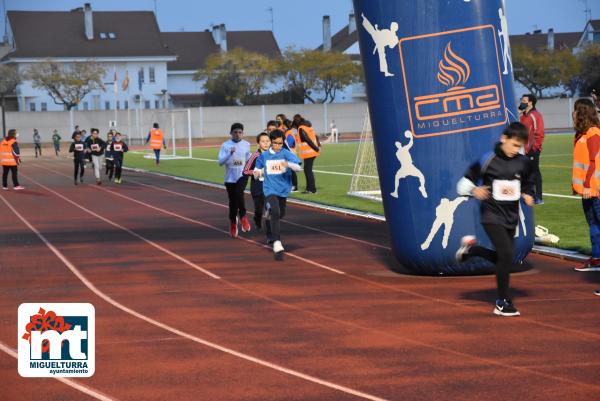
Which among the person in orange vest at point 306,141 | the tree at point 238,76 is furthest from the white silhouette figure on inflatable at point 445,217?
the tree at point 238,76

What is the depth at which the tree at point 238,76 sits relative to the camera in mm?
94875

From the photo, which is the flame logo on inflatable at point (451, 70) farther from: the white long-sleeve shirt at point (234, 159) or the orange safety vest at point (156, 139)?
the orange safety vest at point (156, 139)

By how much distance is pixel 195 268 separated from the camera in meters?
14.2

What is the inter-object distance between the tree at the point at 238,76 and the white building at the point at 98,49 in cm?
701

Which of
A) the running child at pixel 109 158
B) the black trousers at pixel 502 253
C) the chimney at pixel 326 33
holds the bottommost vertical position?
the black trousers at pixel 502 253

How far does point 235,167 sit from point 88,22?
85897mm

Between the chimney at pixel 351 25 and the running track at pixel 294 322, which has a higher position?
the chimney at pixel 351 25

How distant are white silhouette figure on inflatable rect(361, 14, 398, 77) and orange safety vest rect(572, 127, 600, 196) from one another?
223 centimetres

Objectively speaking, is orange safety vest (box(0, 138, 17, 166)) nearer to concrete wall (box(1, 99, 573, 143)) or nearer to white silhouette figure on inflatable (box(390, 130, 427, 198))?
white silhouette figure on inflatable (box(390, 130, 427, 198))

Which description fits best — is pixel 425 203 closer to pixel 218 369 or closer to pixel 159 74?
pixel 218 369

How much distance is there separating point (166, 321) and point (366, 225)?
29.7ft

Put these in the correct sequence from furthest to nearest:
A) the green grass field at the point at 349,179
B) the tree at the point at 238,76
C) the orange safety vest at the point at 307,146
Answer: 1. the tree at the point at 238,76
2. the orange safety vest at the point at 307,146
3. the green grass field at the point at 349,179

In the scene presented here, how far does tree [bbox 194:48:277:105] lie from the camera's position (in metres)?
94.9

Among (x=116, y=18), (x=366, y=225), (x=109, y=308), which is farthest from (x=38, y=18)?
(x=109, y=308)
